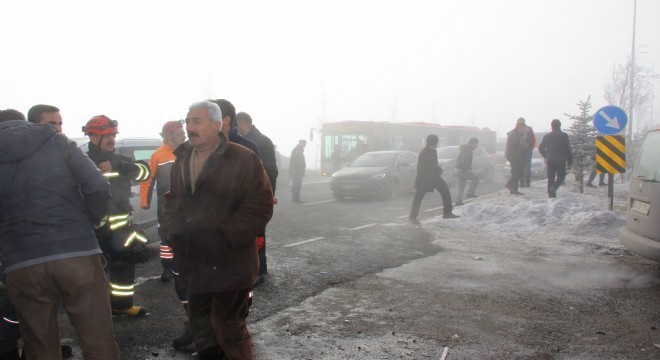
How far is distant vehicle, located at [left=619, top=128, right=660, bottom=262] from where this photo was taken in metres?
6.05

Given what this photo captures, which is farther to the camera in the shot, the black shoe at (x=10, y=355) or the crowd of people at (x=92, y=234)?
the black shoe at (x=10, y=355)

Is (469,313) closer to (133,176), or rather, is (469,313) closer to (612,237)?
(133,176)

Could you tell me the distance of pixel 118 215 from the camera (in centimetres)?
463

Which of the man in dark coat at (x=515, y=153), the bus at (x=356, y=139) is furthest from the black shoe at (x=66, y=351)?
the bus at (x=356, y=139)

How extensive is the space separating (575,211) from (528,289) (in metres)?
4.94

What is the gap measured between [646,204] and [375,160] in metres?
11.2

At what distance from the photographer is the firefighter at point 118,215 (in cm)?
460

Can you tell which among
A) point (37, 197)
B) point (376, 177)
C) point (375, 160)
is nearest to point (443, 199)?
point (376, 177)

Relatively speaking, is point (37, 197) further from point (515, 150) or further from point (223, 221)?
point (515, 150)

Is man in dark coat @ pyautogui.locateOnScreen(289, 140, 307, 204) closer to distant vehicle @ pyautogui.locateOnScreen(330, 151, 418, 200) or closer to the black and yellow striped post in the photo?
distant vehicle @ pyautogui.locateOnScreen(330, 151, 418, 200)

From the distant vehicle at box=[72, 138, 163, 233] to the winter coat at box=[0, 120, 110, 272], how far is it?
3985 millimetres

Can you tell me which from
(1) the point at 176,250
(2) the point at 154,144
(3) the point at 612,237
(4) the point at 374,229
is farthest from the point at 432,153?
(1) the point at 176,250

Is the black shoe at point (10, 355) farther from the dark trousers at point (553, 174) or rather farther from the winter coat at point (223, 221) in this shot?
the dark trousers at point (553, 174)

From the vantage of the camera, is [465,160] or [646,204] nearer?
[646,204]
